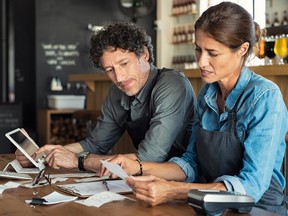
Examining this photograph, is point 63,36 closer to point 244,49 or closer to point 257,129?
point 244,49

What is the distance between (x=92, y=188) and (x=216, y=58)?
652 millimetres

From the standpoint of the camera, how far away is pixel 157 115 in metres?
2.50

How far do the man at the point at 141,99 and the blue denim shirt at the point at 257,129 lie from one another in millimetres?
491

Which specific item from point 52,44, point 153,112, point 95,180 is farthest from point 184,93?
point 52,44

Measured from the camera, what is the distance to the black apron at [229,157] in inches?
75.8

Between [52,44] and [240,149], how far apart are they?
6147 millimetres

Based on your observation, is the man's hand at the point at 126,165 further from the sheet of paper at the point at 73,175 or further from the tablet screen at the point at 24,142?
the tablet screen at the point at 24,142

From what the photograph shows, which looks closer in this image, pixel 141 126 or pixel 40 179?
pixel 40 179

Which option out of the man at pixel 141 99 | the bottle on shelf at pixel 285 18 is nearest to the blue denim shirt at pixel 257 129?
the man at pixel 141 99

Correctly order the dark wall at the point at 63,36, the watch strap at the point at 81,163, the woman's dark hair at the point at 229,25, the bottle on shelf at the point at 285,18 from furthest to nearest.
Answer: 1. the dark wall at the point at 63,36
2. the bottle on shelf at the point at 285,18
3. the watch strap at the point at 81,163
4. the woman's dark hair at the point at 229,25

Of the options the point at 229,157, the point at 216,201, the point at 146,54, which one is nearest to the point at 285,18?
the point at 146,54

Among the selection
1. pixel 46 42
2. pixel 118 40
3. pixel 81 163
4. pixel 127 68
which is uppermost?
pixel 46 42

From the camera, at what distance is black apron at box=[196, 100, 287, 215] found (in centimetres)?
193

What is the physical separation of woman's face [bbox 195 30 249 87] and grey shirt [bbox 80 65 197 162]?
536 millimetres
